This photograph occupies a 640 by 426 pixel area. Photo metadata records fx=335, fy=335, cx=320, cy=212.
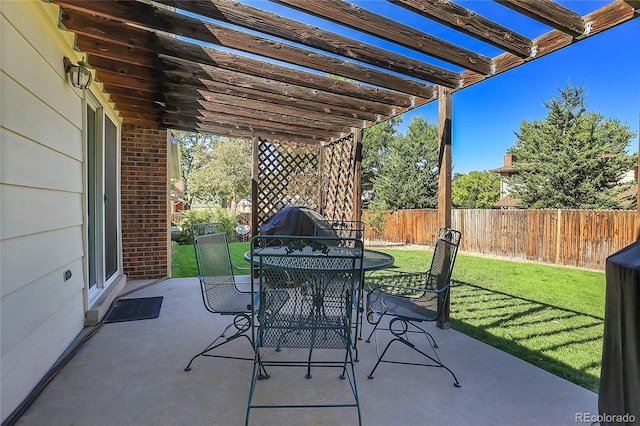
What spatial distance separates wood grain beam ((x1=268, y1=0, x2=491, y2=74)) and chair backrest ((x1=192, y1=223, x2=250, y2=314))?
5.39 ft

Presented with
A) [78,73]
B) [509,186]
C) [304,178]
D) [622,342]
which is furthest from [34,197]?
[509,186]

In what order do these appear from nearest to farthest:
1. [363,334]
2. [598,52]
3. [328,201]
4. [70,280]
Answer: [70,280], [363,334], [328,201], [598,52]

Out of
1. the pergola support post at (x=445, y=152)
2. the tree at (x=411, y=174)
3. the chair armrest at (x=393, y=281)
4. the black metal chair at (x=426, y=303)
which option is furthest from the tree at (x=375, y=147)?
the black metal chair at (x=426, y=303)

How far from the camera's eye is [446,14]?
2268 mm

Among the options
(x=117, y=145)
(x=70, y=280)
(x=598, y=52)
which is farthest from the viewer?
(x=598, y=52)

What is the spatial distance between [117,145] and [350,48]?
3497 millimetres

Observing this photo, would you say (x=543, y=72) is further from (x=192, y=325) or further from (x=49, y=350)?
(x=49, y=350)

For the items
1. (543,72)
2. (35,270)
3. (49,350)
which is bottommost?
(49,350)

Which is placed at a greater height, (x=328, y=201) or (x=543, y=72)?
(x=543, y=72)

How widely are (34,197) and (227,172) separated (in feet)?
52.5

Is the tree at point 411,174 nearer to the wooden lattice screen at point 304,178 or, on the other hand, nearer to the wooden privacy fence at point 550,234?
the wooden privacy fence at point 550,234

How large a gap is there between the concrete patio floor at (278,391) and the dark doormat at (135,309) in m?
0.50

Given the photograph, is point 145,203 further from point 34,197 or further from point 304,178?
point 34,197

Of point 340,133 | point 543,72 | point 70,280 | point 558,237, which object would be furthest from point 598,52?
point 70,280
